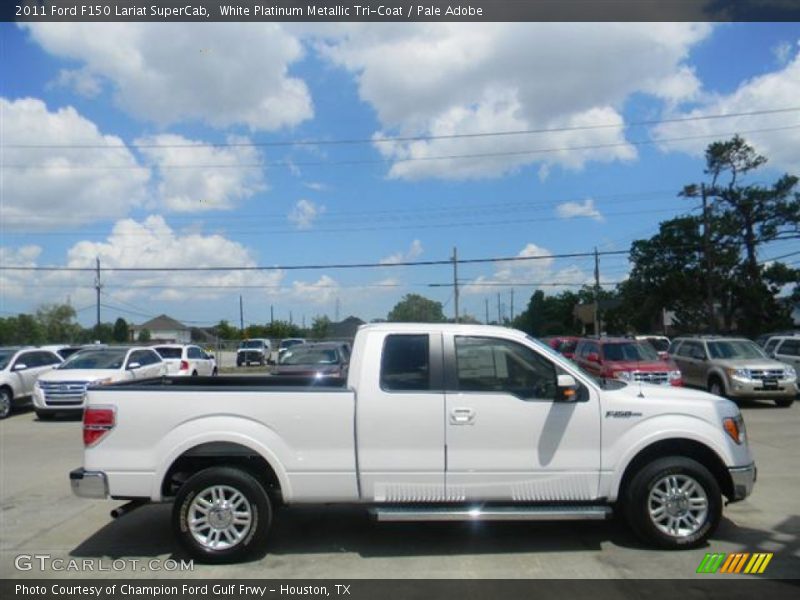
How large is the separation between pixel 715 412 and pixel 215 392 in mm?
4318

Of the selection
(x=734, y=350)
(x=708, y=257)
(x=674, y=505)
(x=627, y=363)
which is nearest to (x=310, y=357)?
(x=627, y=363)

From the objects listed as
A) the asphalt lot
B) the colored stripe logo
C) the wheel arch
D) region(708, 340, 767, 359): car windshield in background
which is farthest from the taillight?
region(708, 340, 767, 359): car windshield in background

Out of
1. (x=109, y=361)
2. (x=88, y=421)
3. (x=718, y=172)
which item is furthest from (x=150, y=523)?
(x=718, y=172)

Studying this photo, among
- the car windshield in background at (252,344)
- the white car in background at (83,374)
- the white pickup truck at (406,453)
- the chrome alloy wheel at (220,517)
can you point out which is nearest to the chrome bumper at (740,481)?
the white pickup truck at (406,453)

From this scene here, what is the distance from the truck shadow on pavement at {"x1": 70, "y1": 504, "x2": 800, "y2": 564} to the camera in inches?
244

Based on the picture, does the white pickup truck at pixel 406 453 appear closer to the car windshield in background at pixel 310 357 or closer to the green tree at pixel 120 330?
the car windshield in background at pixel 310 357

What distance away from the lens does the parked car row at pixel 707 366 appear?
57.2ft

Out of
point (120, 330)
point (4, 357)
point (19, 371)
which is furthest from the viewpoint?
point (120, 330)

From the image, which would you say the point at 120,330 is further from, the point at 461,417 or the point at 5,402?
the point at 461,417

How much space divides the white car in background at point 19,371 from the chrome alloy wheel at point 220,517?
14509 mm

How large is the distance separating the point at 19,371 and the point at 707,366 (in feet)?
59.5

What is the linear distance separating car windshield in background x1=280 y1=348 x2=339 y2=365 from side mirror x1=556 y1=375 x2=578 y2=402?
37.9ft

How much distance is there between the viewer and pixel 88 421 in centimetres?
596

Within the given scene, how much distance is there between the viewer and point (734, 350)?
1889cm
